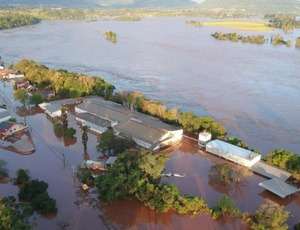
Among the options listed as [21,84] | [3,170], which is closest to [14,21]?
[21,84]

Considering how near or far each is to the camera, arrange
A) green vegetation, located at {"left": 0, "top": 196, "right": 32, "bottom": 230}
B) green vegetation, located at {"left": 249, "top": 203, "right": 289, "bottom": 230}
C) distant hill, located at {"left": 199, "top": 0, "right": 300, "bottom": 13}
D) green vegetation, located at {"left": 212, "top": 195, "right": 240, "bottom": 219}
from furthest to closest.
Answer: distant hill, located at {"left": 199, "top": 0, "right": 300, "bottom": 13} → green vegetation, located at {"left": 212, "top": 195, "right": 240, "bottom": 219} → green vegetation, located at {"left": 249, "top": 203, "right": 289, "bottom": 230} → green vegetation, located at {"left": 0, "top": 196, "right": 32, "bottom": 230}

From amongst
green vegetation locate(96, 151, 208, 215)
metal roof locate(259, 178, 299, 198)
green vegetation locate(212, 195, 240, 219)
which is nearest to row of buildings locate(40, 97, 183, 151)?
green vegetation locate(96, 151, 208, 215)

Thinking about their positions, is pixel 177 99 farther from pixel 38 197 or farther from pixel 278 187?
A: pixel 38 197

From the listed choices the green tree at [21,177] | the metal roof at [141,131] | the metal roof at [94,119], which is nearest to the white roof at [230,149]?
the metal roof at [141,131]

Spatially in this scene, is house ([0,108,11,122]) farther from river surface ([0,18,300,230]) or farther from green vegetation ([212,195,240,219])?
green vegetation ([212,195,240,219])

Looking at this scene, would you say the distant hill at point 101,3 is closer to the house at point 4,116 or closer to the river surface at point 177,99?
the river surface at point 177,99

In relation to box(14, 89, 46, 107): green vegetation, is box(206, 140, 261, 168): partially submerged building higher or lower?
lower
